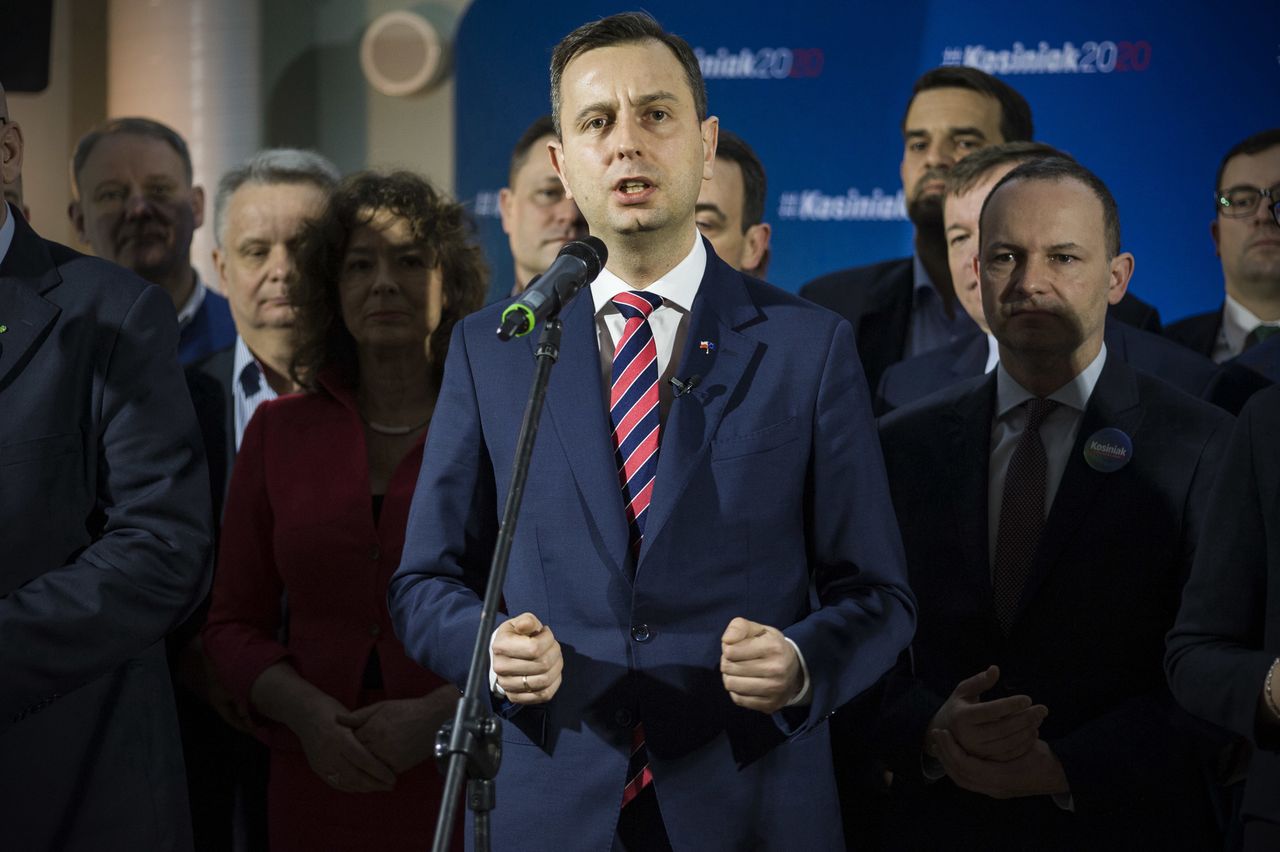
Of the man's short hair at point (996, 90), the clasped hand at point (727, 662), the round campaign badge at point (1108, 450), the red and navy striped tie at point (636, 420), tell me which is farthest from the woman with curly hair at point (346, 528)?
the man's short hair at point (996, 90)

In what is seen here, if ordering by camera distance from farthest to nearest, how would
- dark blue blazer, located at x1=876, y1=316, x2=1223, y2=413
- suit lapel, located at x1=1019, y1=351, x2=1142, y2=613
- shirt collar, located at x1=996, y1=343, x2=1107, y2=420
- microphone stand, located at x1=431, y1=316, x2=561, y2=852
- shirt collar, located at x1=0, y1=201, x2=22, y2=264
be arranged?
dark blue blazer, located at x1=876, y1=316, x2=1223, y2=413, shirt collar, located at x1=996, y1=343, x2=1107, y2=420, suit lapel, located at x1=1019, y1=351, x2=1142, y2=613, shirt collar, located at x1=0, y1=201, x2=22, y2=264, microphone stand, located at x1=431, y1=316, x2=561, y2=852

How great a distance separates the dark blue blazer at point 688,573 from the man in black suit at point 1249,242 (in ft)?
7.56

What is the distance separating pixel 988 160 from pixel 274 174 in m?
1.99

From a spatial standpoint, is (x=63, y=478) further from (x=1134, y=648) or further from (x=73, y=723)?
(x=1134, y=648)

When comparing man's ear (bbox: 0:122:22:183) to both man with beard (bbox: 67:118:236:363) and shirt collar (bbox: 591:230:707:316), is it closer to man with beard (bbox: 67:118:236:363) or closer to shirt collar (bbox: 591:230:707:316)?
shirt collar (bbox: 591:230:707:316)

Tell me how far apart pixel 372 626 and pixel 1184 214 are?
11.1ft

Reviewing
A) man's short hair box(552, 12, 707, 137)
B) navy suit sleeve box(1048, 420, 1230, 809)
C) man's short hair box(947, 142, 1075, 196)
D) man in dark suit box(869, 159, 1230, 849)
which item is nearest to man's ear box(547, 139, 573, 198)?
man's short hair box(552, 12, 707, 137)

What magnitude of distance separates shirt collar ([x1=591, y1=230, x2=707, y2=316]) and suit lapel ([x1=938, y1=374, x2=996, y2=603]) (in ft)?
2.75

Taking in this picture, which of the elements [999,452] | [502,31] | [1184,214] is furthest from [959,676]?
[502,31]

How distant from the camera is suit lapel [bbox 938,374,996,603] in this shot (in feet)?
9.11

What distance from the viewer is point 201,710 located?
3529 millimetres

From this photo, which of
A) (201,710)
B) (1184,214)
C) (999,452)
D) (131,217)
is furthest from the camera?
(1184,214)

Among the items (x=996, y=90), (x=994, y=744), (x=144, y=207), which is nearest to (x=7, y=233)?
(x=994, y=744)

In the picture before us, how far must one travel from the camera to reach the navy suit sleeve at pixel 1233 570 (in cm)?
222
